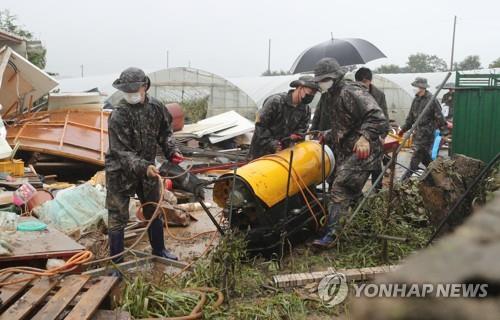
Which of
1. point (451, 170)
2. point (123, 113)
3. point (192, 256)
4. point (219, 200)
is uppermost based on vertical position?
point (123, 113)

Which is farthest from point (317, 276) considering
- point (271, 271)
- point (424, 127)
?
point (424, 127)

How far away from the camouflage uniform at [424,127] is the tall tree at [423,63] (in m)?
46.9

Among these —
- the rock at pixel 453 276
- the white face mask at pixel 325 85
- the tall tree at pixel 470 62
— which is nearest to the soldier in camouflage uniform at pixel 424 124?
the white face mask at pixel 325 85

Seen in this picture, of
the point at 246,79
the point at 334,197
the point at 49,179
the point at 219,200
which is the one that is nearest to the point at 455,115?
the point at 334,197

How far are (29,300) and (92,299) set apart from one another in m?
0.36

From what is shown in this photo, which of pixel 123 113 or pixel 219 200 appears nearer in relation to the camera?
pixel 123 113

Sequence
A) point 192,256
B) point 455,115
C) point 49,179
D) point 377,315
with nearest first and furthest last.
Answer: point 377,315
point 192,256
point 455,115
point 49,179

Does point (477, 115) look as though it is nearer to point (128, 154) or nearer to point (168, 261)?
point (168, 261)

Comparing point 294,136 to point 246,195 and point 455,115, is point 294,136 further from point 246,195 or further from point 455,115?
point 455,115

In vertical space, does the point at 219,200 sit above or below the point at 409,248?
above

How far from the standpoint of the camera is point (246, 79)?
29.2 m

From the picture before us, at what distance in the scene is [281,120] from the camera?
5.40m

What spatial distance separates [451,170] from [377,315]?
401 centimetres

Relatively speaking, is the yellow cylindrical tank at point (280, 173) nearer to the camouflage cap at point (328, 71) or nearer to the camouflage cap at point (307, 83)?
the camouflage cap at point (307, 83)
